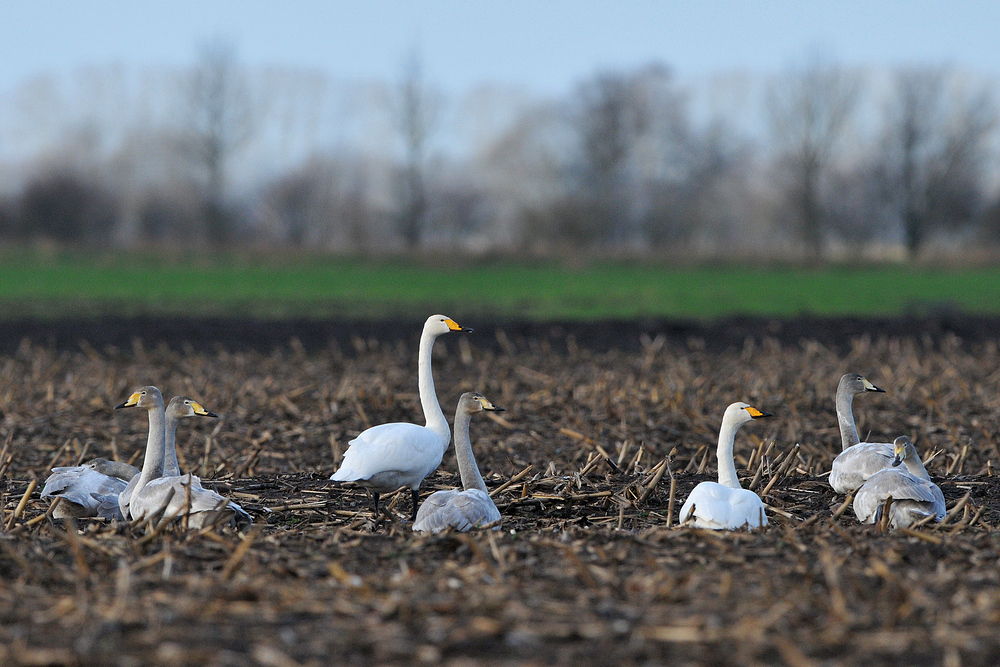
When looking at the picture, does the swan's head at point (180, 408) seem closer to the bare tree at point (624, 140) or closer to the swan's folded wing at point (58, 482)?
the swan's folded wing at point (58, 482)

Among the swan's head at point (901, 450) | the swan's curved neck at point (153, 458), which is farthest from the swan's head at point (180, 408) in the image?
the swan's head at point (901, 450)

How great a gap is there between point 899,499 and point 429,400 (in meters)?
3.30

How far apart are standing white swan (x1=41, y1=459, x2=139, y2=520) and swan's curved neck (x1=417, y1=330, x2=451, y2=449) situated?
2.22 meters

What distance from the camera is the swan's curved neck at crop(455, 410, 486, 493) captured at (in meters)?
6.46

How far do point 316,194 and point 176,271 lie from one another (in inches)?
1845

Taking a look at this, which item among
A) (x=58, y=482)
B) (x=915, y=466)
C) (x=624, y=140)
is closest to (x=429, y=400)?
(x=58, y=482)

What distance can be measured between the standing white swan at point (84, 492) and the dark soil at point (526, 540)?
0.24 metres

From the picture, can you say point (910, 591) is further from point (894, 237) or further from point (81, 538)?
point (894, 237)

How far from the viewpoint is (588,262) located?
41.9 meters

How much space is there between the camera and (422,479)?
674 centimetres

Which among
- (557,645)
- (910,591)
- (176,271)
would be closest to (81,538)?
(557,645)

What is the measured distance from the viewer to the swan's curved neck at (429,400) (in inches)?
275

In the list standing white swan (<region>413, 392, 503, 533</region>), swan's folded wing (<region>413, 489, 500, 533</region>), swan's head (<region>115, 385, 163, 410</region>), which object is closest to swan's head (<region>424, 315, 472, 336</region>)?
standing white swan (<region>413, 392, 503, 533</region>)

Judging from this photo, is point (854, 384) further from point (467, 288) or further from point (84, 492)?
point (467, 288)
